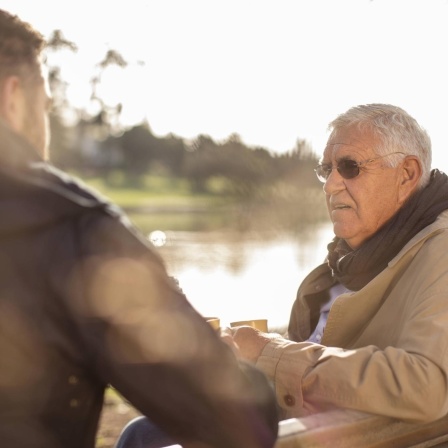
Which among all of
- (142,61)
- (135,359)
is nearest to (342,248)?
(135,359)

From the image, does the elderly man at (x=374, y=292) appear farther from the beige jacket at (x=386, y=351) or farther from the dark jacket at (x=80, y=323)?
the dark jacket at (x=80, y=323)

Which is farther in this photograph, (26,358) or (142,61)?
(142,61)

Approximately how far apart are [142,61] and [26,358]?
5.02m

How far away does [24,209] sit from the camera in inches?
43.4

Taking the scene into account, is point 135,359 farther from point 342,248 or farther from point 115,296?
point 342,248

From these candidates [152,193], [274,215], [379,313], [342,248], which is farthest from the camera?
[152,193]

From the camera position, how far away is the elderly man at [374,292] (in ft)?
6.70

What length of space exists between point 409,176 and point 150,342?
68.3 inches

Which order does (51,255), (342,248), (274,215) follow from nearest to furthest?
(51,255), (342,248), (274,215)

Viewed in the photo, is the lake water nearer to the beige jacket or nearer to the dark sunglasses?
the dark sunglasses

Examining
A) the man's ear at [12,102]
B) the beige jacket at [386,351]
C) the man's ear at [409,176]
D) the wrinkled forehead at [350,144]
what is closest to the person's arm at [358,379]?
the beige jacket at [386,351]

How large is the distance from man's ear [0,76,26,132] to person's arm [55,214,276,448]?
245 millimetres

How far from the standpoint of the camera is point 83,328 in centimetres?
110

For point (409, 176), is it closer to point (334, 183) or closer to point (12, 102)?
point (334, 183)
